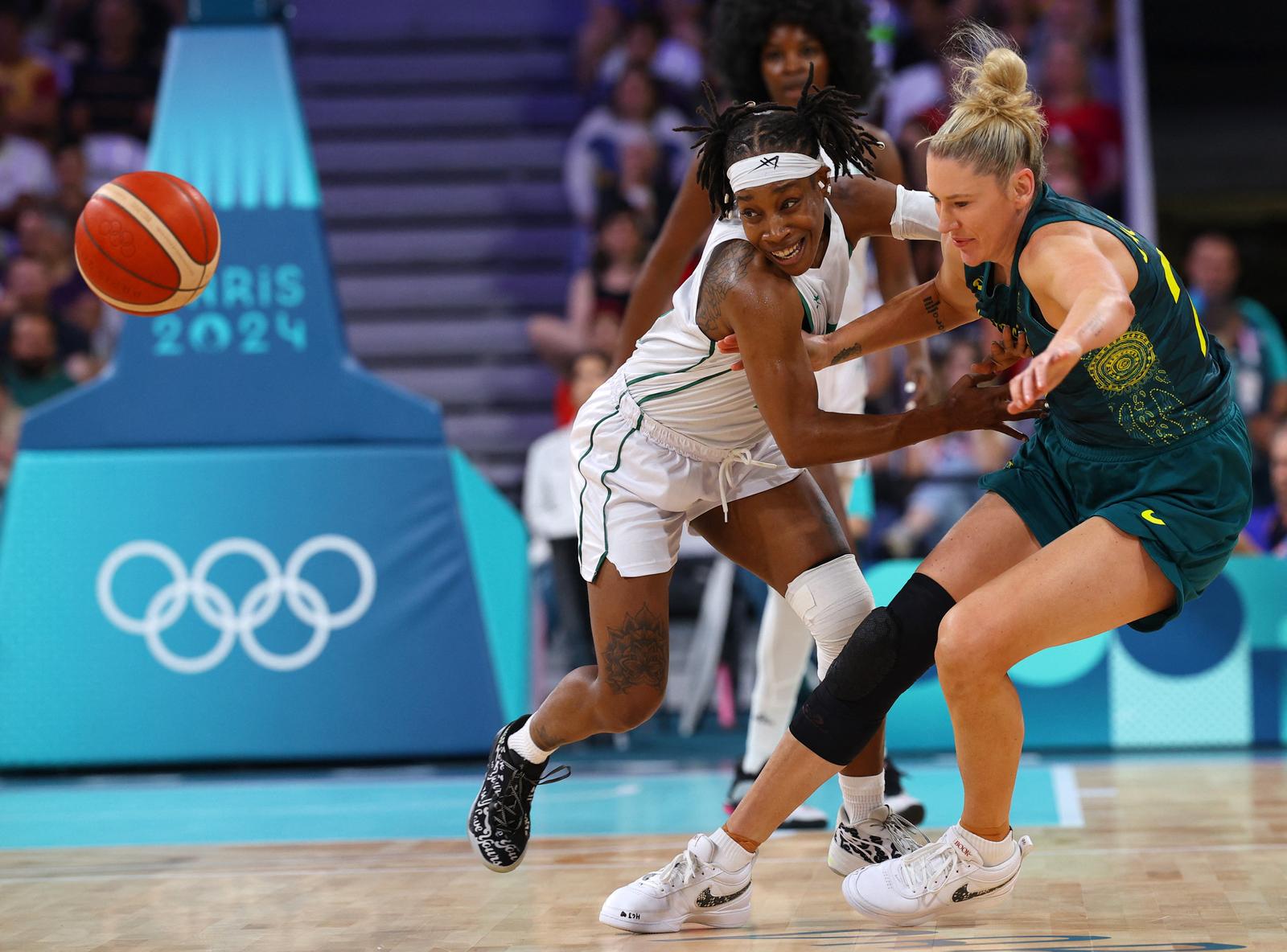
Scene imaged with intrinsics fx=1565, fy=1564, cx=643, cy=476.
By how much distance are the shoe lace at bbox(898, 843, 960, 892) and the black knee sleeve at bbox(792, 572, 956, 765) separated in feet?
0.84

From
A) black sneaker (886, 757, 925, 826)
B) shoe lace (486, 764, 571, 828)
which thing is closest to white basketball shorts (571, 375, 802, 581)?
shoe lace (486, 764, 571, 828)

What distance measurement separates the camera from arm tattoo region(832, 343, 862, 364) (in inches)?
142

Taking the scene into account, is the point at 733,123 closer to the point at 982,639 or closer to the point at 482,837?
the point at 982,639

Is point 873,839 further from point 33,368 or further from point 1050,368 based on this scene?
point 33,368

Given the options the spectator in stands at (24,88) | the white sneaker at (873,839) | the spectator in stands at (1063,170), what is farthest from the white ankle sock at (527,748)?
the spectator in stands at (24,88)

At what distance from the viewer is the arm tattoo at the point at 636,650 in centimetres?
372

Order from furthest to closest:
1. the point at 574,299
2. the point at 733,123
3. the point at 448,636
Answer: the point at 574,299
the point at 448,636
the point at 733,123

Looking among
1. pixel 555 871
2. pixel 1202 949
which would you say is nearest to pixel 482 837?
pixel 555 871

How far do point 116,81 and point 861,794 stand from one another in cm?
838

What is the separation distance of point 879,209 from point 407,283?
6.53 metres

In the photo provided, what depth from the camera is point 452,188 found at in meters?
10.5

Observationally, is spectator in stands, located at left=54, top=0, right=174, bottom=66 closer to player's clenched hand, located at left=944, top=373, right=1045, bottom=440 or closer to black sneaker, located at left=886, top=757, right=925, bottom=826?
black sneaker, located at left=886, top=757, right=925, bottom=826

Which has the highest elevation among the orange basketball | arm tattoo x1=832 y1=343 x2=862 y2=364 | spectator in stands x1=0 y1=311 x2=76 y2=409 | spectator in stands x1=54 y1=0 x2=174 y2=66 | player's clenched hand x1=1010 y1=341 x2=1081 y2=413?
spectator in stands x1=54 y1=0 x2=174 y2=66

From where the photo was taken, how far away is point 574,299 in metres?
9.23
